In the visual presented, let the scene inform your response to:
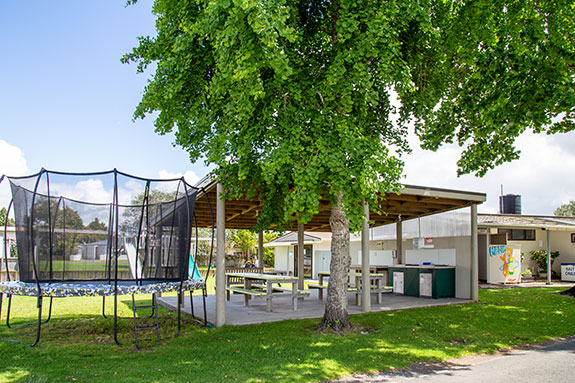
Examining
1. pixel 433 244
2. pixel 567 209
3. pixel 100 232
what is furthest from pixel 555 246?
pixel 567 209

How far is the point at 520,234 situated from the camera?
22203 millimetres

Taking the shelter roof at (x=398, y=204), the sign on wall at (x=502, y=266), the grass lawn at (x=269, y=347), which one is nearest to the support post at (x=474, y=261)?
the shelter roof at (x=398, y=204)

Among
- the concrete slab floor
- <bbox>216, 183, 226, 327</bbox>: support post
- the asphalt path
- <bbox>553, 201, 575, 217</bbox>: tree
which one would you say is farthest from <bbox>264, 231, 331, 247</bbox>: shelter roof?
<bbox>553, 201, 575, 217</bbox>: tree

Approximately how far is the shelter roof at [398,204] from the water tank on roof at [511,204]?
17.0 metres

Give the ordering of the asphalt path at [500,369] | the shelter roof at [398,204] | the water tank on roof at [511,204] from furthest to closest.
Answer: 1. the water tank on roof at [511,204]
2. the shelter roof at [398,204]
3. the asphalt path at [500,369]

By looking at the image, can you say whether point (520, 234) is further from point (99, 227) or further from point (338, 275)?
point (99, 227)

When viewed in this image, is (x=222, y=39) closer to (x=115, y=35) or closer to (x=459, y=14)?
(x=459, y=14)

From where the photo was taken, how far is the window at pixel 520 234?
72.0ft

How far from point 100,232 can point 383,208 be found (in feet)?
29.9

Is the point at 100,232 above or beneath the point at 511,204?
beneath

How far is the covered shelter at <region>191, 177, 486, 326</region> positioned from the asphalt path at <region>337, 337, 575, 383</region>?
A: 3360 mm

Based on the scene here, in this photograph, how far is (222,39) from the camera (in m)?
6.57

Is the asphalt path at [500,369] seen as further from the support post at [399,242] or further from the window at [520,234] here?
the window at [520,234]

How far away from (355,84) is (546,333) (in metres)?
5.87
